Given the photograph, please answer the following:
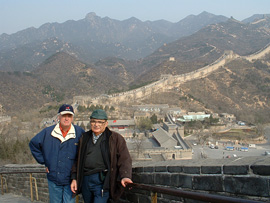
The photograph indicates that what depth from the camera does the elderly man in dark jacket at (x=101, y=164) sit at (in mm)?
3406

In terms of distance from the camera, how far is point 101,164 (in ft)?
11.4

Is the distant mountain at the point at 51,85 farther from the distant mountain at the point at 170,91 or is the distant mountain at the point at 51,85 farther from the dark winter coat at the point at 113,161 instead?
the dark winter coat at the point at 113,161

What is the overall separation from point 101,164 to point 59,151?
0.69m

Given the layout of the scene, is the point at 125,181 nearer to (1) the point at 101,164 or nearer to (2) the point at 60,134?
(1) the point at 101,164

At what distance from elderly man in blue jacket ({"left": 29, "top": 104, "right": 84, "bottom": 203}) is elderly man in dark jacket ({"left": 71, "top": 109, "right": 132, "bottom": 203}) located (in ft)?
0.81

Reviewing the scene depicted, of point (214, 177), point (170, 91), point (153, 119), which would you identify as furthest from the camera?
point (170, 91)

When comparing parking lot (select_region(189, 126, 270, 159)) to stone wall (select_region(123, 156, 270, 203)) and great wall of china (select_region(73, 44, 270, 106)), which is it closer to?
great wall of china (select_region(73, 44, 270, 106))

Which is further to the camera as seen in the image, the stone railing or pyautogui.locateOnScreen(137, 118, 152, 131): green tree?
pyautogui.locateOnScreen(137, 118, 152, 131): green tree

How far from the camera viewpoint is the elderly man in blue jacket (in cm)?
378

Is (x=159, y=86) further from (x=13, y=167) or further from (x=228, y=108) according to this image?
(x=13, y=167)

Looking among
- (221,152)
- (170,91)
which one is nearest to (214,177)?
(221,152)

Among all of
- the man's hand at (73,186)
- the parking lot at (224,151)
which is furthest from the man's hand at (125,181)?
the parking lot at (224,151)

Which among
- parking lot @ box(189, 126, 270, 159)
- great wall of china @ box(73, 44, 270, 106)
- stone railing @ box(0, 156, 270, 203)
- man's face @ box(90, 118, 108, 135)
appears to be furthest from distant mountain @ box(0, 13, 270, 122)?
man's face @ box(90, 118, 108, 135)

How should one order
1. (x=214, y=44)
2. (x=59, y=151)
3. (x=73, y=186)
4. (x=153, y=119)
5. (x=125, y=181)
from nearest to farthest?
1. (x=125, y=181)
2. (x=73, y=186)
3. (x=59, y=151)
4. (x=153, y=119)
5. (x=214, y=44)
